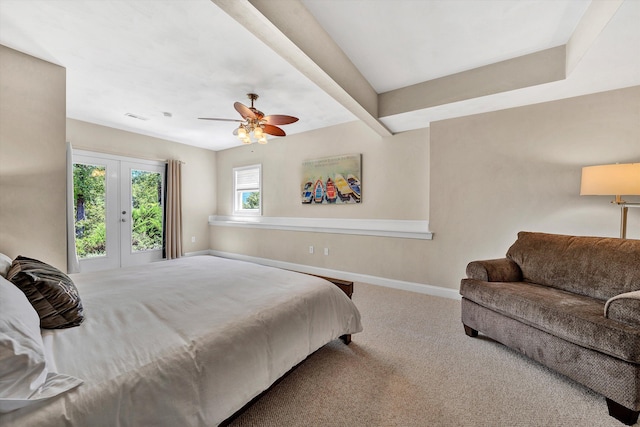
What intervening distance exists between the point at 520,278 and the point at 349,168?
100 inches

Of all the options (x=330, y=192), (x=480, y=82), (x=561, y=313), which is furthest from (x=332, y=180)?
(x=561, y=313)

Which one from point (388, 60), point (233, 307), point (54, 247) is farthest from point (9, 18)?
point (388, 60)

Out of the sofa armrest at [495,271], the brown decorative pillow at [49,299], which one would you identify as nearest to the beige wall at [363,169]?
the sofa armrest at [495,271]

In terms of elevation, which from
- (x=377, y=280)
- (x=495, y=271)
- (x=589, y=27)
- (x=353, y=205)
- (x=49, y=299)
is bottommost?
(x=377, y=280)

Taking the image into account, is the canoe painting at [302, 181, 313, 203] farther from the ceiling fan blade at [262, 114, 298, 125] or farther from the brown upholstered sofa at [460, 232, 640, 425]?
the brown upholstered sofa at [460, 232, 640, 425]

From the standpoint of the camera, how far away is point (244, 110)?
102 inches

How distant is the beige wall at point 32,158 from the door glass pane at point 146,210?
95.0 inches

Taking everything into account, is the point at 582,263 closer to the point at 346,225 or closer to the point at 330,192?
the point at 346,225

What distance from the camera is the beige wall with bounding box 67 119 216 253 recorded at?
4113 mm

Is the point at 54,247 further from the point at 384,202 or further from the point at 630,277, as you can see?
the point at 630,277

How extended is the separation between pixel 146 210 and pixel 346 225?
3.81 meters

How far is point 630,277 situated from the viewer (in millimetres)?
1794

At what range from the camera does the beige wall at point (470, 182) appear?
2459 millimetres

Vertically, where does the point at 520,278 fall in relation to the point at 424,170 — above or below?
below
